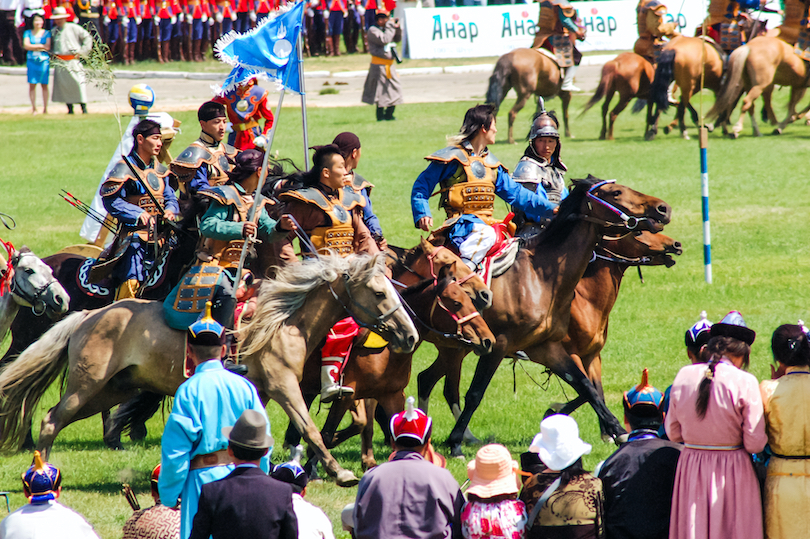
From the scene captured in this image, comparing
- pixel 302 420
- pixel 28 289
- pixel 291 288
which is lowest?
pixel 302 420

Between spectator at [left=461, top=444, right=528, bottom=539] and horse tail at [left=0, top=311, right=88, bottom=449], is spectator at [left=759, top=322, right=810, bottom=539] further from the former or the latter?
horse tail at [left=0, top=311, right=88, bottom=449]

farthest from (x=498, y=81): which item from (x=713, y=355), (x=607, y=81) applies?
(x=713, y=355)

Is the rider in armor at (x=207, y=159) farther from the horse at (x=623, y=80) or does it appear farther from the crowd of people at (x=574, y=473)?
the horse at (x=623, y=80)

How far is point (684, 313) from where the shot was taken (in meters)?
13.2

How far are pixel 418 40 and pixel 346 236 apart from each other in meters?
26.9

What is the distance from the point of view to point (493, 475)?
5105 millimetres

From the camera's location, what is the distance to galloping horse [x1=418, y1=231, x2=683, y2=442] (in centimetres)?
952

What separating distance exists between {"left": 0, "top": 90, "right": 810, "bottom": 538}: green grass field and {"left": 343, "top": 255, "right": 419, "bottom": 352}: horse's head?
4.13 ft

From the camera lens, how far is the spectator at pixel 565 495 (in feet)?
16.2

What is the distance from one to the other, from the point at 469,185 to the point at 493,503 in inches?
182

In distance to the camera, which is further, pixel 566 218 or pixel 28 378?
pixel 566 218

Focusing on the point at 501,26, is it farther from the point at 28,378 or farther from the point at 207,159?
the point at 28,378

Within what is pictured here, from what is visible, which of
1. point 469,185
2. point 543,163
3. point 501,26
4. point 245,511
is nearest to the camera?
point 245,511

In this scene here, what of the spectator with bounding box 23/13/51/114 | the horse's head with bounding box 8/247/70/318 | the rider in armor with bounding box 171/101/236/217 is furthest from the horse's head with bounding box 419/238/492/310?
the spectator with bounding box 23/13/51/114
